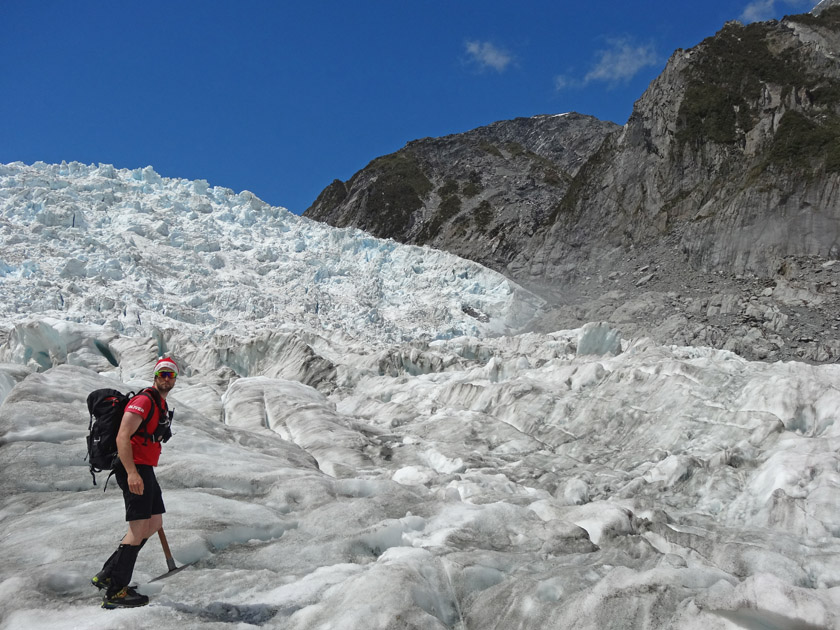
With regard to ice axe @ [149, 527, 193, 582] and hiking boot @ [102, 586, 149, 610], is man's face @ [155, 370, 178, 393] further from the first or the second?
hiking boot @ [102, 586, 149, 610]

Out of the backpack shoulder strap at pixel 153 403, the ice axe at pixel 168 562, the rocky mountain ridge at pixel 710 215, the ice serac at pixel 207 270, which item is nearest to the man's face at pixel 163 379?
the backpack shoulder strap at pixel 153 403

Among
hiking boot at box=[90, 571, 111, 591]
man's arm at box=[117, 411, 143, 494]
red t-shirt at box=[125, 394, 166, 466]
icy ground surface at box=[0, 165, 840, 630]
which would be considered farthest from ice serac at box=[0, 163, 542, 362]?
man's arm at box=[117, 411, 143, 494]

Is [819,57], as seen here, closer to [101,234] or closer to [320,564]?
[101,234]

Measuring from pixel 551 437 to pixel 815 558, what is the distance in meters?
9.67

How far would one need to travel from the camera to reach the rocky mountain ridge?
4238 centimetres

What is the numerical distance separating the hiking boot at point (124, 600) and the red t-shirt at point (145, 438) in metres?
1.01

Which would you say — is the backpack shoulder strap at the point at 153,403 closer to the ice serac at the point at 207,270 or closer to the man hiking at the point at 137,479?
the man hiking at the point at 137,479

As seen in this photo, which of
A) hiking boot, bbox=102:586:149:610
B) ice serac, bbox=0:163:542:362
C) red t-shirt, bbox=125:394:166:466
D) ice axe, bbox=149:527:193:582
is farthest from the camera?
ice serac, bbox=0:163:542:362

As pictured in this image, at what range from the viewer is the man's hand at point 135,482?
15.9 ft

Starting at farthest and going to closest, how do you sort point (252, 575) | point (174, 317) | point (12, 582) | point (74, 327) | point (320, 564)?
point (174, 317)
point (74, 327)
point (320, 564)
point (252, 575)
point (12, 582)

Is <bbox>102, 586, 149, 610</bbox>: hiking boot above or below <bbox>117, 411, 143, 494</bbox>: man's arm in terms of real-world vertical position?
below

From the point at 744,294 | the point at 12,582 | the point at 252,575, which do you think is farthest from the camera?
the point at 744,294

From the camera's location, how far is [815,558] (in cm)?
923

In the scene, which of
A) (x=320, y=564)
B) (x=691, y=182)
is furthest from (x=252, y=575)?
(x=691, y=182)
